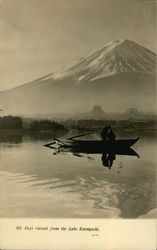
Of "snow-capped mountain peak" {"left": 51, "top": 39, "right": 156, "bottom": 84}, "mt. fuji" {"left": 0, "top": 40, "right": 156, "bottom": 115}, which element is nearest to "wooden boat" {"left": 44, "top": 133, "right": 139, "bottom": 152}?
"mt. fuji" {"left": 0, "top": 40, "right": 156, "bottom": 115}

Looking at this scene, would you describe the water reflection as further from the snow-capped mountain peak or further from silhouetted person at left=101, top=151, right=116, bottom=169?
the snow-capped mountain peak

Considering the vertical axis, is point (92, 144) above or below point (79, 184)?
above

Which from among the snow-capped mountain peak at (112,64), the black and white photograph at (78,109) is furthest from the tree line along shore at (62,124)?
the snow-capped mountain peak at (112,64)

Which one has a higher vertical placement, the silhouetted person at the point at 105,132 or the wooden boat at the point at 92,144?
the silhouetted person at the point at 105,132

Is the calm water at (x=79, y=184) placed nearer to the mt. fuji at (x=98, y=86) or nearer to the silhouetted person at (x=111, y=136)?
the silhouetted person at (x=111, y=136)

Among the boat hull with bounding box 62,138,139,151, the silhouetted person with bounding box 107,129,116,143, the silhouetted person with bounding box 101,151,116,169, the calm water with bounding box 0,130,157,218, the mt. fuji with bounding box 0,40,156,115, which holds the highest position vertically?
the mt. fuji with bounding box 0,40,156,115

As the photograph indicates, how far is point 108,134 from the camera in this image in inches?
52.4

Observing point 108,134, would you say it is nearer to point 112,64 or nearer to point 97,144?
point 97,144

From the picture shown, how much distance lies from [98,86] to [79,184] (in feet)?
1.15

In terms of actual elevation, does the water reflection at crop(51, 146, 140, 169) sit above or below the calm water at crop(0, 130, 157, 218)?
above

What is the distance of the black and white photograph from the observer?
4.24ft

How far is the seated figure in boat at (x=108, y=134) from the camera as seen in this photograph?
1325 millimetres

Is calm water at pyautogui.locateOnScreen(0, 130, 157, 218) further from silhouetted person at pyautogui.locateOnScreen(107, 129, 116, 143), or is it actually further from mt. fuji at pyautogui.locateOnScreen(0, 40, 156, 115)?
mt. fuji at pyautogui.locateOnScreen(0, 40, 156, 115)

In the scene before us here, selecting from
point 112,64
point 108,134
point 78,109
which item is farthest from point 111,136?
point 112,64
